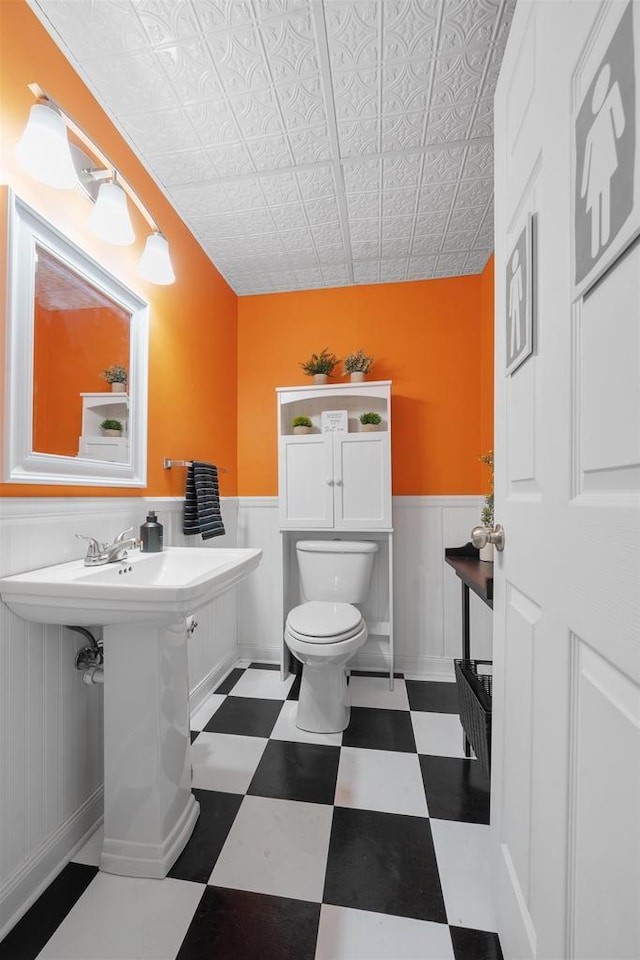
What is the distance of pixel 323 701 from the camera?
1.84 meters

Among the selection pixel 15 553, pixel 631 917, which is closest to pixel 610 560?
pixel 631 917

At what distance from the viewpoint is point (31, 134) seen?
106cm

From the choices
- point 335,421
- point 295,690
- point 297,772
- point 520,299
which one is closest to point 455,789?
point 297,772

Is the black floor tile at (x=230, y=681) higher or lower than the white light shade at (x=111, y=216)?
lower

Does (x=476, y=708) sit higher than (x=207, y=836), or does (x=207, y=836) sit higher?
(x=476, y=708)

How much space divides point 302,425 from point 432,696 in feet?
A: 5.43

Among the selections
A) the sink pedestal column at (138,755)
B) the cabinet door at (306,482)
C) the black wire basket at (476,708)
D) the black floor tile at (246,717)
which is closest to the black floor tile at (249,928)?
the sink pedestal column at (138,755)

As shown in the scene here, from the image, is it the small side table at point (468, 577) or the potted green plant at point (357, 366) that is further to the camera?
the potted green plant at point (357, 366)

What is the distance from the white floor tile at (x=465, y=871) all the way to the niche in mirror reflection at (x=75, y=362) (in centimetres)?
164

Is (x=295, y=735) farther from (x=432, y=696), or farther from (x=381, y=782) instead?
(x=432, y=696)

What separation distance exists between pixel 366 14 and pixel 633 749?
5.74ft

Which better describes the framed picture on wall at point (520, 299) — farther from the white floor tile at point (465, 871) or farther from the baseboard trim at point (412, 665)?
the baseboard trim at point (412, 665)

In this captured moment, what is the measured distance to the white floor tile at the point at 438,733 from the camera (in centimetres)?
172

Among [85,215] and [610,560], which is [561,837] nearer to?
[610,560]
